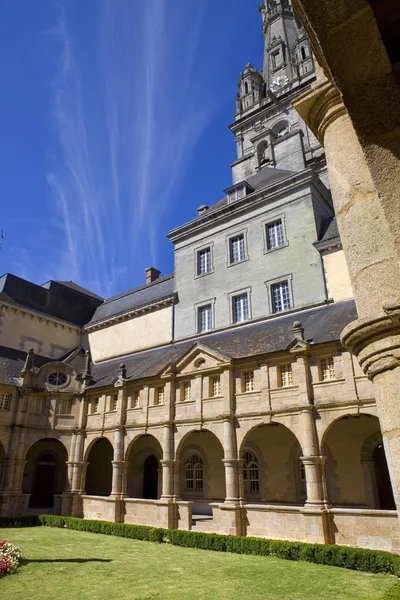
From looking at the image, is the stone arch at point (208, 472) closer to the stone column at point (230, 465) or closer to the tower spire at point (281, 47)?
the stone column at point (230, 465)

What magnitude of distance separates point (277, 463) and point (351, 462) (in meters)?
3.18

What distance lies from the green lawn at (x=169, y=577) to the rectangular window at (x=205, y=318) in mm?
11709

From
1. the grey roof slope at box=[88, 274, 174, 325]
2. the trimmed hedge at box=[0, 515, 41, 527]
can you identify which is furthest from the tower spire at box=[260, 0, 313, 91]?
the trimmed hedge at box=[0, 515, 41, 527]

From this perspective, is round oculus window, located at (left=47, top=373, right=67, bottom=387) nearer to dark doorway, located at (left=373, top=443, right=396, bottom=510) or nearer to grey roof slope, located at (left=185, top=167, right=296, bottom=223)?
grey roof slope, located at (left=185, top=167, right=296, bottom=223)

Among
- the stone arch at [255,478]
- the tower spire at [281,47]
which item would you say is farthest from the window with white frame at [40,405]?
the tower spire at [281,47]

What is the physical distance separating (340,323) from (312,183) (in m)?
9.23

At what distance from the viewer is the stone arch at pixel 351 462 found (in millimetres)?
15469

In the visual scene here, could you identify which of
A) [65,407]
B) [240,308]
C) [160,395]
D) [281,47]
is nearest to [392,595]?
[160,395]

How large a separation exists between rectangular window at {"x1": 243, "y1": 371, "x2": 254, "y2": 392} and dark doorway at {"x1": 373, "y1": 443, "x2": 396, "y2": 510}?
17.2 feet

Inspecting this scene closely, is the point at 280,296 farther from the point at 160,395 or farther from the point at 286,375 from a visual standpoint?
the point at 160,395

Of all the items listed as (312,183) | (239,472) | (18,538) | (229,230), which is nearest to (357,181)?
(239,472)

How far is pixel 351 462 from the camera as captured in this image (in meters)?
15.9

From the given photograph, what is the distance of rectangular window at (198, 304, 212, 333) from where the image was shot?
77.5ft

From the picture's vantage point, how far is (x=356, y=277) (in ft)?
11.7
